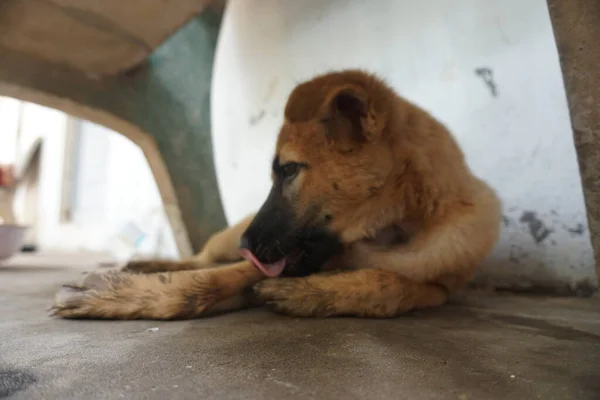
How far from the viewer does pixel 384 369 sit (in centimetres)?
68

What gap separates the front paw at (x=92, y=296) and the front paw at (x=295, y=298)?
0.34 metres

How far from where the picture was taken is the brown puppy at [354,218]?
1075mm

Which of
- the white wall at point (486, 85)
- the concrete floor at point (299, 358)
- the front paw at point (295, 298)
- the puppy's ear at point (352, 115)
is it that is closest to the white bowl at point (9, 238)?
the white wall at point (486, 85)

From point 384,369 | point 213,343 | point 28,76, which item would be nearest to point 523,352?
point 384,369

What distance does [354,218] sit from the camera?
1.18 meters

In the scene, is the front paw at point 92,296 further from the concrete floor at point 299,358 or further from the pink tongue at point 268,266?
the pink tongue at point 268,266

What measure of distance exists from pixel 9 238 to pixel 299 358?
Result: 271cm

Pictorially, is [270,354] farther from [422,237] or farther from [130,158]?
[130,158]

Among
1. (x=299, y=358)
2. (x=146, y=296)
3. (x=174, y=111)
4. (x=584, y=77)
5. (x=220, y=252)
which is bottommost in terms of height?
(x=299, y=358)

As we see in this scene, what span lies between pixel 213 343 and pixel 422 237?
26.2 inches

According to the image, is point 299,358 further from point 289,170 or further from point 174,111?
point 174,111

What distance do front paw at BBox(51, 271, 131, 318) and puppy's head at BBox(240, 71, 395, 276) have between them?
1.08 feet

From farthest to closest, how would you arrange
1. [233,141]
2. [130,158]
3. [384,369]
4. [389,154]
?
[130,158]
[233,141]
[389,154]
[384,369]

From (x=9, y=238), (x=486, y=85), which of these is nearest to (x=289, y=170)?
A: (x=486, y=85)
